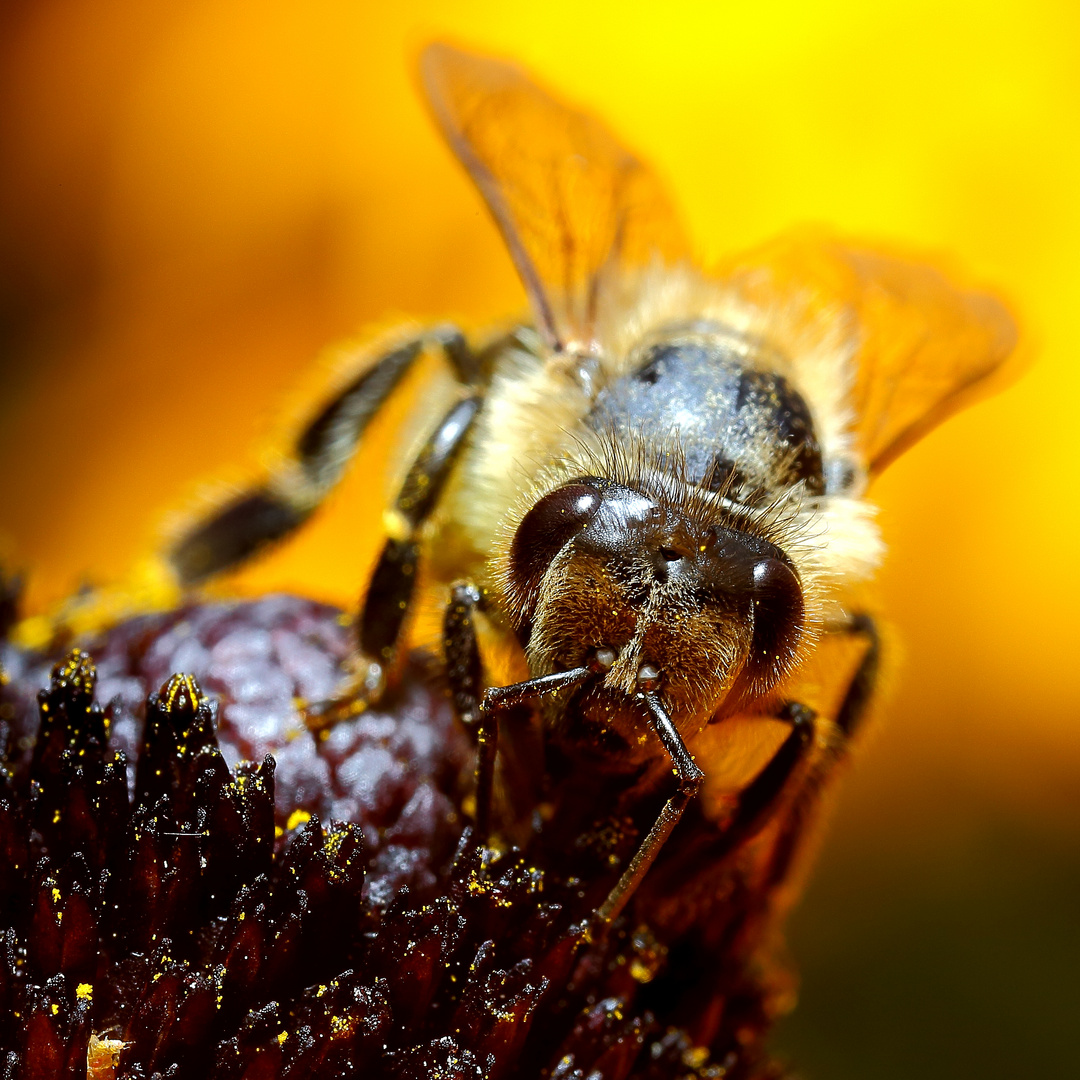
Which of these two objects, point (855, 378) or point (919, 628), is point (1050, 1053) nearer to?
point (919, 628)

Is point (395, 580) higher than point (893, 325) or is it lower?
lower

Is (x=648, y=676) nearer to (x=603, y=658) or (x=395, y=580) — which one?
(x=603, y=658)

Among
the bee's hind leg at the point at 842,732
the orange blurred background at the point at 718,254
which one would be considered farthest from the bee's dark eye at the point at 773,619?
the orange blurred background at the point at 718,254

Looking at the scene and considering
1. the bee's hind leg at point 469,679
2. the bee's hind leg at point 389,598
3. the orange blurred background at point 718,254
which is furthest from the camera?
the orange blurred background at point 718,254

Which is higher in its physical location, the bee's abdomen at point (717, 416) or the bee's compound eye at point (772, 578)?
the bee's abdomen at point (717, 416)

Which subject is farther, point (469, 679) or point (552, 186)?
point (552, 186)

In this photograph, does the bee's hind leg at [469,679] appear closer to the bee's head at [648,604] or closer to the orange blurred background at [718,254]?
the bee's head at [648,604]

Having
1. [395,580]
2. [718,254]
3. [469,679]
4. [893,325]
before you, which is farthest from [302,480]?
[718,254]
